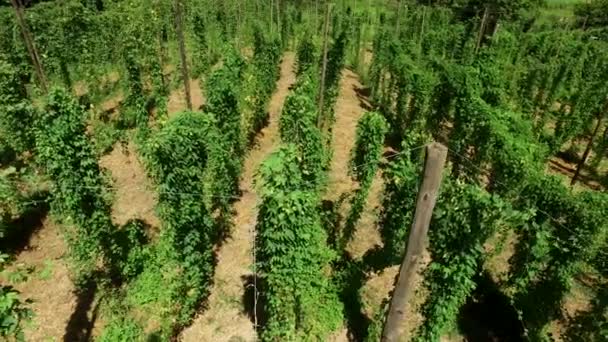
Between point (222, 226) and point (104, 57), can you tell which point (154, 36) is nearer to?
point (104, 57)

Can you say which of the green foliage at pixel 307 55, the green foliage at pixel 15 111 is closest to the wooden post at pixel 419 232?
the green foliage at pixel 15 111

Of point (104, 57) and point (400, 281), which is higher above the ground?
point (400, 281)

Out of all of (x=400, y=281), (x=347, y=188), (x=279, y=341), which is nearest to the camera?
(x=400, y=281)

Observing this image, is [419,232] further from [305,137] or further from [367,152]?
[305,137]

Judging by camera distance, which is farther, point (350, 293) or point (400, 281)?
point (350, 293)

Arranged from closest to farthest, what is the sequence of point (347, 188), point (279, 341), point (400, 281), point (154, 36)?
point (400, 281) < point (279, 341) < point (347, 188) < point (154, 36)

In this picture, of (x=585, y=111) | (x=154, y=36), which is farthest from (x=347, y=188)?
(x=154, y=36)

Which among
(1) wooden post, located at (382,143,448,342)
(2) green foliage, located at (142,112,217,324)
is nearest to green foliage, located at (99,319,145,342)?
(2) green foliage, located at (142,112,217,324)
